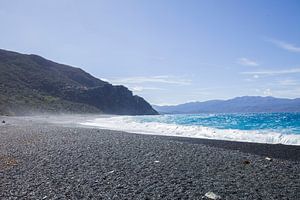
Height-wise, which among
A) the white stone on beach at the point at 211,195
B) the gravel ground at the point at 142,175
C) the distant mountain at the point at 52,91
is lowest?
the white stone on beach at the point at 211,195

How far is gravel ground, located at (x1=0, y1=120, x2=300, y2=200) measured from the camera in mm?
8055

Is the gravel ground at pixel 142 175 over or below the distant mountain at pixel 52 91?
below

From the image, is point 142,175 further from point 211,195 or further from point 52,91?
point 52,91

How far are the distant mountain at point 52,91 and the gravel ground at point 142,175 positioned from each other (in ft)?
221

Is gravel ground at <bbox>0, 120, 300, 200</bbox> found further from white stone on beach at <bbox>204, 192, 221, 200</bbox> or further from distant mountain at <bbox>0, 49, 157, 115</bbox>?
distant mountain at <bbox>0, 49, 157, 115</bbox>

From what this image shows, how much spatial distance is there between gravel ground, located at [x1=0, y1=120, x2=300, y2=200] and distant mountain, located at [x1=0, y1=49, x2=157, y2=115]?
6726 cm

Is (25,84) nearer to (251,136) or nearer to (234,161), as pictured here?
(251,136)

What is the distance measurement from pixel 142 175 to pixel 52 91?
124666 mm

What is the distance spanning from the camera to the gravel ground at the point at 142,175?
317 inches

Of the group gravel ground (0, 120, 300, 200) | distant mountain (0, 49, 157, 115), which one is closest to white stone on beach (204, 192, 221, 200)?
gravel ground (0, 120, 300, 200)

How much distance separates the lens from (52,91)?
12825 cm

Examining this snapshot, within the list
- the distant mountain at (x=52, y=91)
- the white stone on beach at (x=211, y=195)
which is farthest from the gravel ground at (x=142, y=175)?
the distant mountain at (x=52, y=91)

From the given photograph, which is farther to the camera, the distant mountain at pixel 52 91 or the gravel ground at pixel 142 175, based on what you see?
the distant mountain at pixel 52 91

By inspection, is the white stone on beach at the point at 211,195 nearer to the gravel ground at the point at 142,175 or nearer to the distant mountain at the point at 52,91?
the gravel ground at the point at 142,175
